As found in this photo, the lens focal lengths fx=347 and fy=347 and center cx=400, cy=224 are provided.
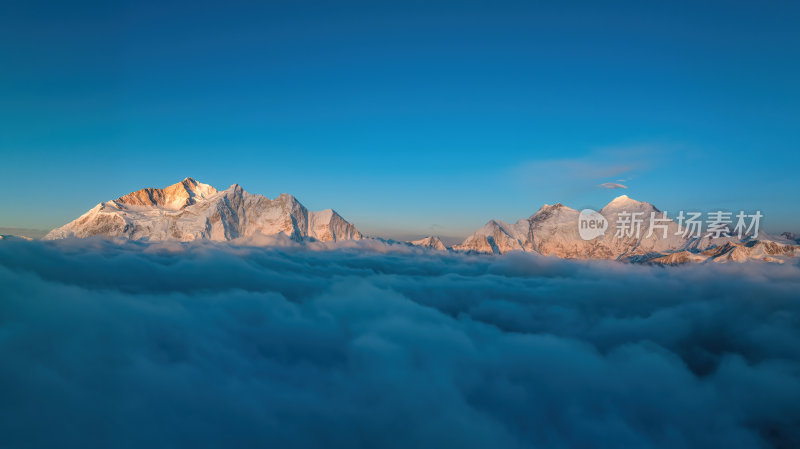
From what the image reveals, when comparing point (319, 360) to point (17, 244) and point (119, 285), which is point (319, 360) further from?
point (17, 244)

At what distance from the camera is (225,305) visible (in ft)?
433

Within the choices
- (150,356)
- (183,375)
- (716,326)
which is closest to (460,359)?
(183,375)

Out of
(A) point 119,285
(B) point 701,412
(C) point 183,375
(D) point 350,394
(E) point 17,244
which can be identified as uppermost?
(E) point 17,244

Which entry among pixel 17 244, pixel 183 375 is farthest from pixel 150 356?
pixel 17 244

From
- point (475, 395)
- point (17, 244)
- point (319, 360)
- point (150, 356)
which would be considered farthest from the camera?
point (17, 244)

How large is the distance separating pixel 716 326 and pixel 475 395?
14066 cm

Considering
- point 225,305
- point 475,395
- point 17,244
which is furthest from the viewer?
point 225,305

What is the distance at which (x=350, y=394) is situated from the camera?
3012 inches

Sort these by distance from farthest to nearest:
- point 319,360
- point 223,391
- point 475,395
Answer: point 319,360, point 475,395, point 223,391

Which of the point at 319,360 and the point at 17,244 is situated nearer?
the point at 319,360

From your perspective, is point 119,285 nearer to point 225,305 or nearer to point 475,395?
point 225,305

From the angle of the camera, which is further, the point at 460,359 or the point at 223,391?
the point at 460,359

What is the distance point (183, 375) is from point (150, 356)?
1141 cm

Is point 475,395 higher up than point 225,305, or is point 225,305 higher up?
point 225,305
